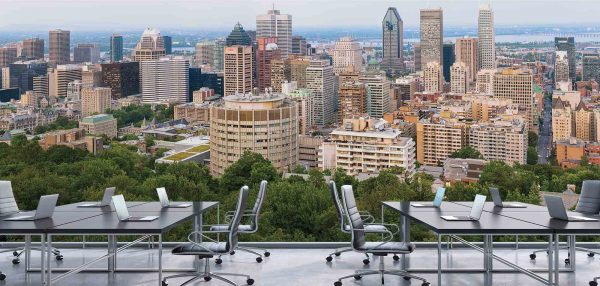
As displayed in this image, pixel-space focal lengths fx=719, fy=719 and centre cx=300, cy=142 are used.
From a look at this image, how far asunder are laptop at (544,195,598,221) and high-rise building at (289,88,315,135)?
37.3 meters

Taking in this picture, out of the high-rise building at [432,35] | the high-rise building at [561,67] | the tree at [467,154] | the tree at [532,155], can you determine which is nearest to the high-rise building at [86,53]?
the high-rise building at [432,35]

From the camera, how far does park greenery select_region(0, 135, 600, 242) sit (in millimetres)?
7262

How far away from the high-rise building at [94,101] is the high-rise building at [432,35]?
105ft

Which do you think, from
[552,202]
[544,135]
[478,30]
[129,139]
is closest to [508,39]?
[478,30]

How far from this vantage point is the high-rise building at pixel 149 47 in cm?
6662

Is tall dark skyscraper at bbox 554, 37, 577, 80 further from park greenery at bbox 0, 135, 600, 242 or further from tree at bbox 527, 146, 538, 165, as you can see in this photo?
park greenery at bbox 0, 135, 600, 242

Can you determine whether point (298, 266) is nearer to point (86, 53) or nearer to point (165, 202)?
point (165, 202)

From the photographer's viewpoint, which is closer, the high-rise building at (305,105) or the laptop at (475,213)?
the laptop at (475,213)

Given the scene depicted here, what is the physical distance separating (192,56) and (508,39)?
29257 millimetres

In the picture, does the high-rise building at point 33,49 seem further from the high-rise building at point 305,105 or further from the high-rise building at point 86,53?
the high-rise building at point 305,105

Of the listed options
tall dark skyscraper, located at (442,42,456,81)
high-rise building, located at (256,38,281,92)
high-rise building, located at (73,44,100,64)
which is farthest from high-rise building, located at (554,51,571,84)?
high-rise building, located at (73,44,100,64)

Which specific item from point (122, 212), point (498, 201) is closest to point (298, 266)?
point (122, 212)

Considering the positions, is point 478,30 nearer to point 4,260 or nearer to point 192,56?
point 192,56

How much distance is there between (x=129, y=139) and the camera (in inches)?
1469
